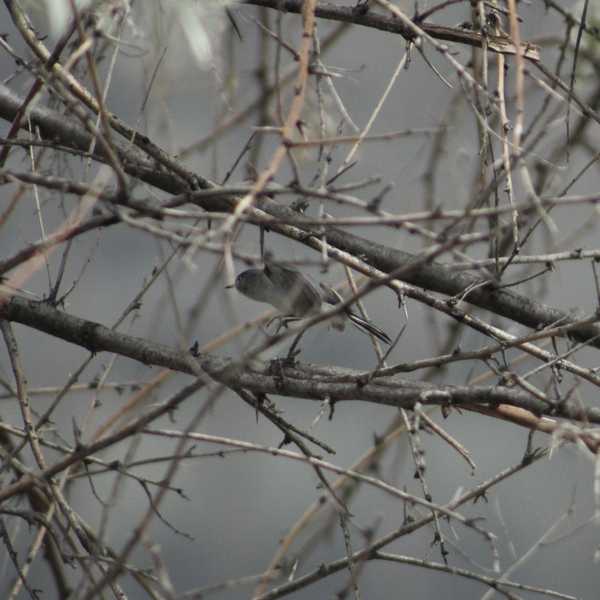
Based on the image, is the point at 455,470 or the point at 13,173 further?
the point at 455,470

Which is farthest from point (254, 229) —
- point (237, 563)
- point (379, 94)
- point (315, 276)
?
point (237, 563)

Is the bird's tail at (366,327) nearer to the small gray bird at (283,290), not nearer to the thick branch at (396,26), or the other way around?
the small gray bird at (283,290)

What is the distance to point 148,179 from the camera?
8.66 ft

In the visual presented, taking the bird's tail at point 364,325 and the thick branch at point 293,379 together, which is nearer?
the thick branch at point 293,379

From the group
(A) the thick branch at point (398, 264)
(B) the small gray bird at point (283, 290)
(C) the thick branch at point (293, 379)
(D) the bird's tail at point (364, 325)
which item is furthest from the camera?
(B) the small gray bird at point (283, 290)

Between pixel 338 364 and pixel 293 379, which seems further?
pixel 338 364

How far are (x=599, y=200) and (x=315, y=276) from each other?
1.92 m

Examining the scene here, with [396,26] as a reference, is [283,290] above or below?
below

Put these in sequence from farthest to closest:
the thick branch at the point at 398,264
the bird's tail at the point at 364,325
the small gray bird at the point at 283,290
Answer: the small gray bird at the point at 283,290, the bird's tail at the point at 364,325, the thick branch at the point at 398,264

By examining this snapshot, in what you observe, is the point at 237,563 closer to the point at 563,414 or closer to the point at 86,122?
the point at 563,414

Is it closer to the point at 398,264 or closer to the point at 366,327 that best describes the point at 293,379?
the point at 398,264

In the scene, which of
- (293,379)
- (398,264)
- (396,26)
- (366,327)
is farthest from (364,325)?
(396,26)

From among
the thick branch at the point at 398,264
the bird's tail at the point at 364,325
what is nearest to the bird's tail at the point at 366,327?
the bird's tail at the point at 364,325

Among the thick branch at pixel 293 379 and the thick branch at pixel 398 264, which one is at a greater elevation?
the thick branch at pixel 398 264
